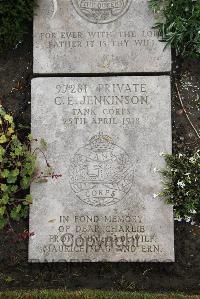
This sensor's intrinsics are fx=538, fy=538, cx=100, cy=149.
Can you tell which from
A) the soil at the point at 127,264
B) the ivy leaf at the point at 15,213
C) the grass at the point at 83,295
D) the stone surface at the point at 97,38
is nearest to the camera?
the grass at the point at 83,295

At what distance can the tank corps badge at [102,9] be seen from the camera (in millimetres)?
5500

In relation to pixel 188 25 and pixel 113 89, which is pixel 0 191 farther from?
pixel 188 25

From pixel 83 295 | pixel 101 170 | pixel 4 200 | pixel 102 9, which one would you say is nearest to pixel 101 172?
pixel 101 170

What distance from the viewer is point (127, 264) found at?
5.41 metres

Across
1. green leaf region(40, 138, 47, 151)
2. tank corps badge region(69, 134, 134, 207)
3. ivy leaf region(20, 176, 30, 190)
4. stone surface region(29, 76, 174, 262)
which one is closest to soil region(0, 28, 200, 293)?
stone surface region(29, 76, 174, 262)

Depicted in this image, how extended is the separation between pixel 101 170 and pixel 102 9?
1646 mm

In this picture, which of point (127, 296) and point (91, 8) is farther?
point (91, 8)

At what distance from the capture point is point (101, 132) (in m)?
5.38

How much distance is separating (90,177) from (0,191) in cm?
91

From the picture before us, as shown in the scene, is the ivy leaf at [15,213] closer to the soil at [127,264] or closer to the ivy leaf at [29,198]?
the ivy leaf at [29,198]

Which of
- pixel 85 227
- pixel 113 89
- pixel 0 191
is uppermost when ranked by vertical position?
pixel 113 89

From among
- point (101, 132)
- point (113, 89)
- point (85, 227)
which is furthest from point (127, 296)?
point (113, 89)

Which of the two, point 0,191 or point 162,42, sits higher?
point 162,42

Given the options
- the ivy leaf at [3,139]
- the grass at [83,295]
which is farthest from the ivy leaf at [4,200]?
the grass at [83,295]
